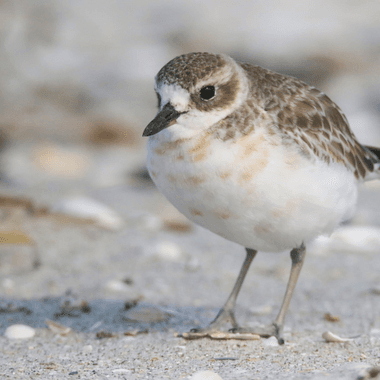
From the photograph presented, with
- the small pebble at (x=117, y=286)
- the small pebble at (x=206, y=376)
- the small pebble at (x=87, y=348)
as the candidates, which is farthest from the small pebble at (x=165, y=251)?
the small pebble at (x=206, y=376)

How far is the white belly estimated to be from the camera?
8.64 feet

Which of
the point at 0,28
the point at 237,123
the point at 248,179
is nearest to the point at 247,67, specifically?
the point at 237,123

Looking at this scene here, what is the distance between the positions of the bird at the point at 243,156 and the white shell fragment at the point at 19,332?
890 mm

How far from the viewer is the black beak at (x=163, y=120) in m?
2.61

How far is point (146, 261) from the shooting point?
14.9 ft

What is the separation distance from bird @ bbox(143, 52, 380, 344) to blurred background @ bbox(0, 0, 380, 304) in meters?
1.37

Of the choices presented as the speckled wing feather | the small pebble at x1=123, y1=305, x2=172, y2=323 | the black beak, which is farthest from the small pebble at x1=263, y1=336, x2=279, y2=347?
the black beak

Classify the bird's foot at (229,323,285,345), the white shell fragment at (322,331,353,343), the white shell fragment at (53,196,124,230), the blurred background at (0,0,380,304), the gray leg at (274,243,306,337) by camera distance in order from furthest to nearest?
1. the white shell fragment at (53,196,124,230)
2. the blurred background at (0,0,380,304)
3. the gray leg at (274,243,306,337)
4. the bird's foot at (229,323,285,345)
5. the white shell fragment at (322,331,353,343)

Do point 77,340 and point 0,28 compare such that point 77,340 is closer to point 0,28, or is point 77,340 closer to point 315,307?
point 315,307

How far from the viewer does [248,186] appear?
2.63 meters

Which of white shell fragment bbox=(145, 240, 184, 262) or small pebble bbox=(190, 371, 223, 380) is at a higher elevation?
white shell fragment bbox=(145, 240, 184, 262)

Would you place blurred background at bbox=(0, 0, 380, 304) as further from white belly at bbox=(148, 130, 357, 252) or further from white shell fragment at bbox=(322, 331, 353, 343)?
white belly at bbox=(148, 130, 357, 252)

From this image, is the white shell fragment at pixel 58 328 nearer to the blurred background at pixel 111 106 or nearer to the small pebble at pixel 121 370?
the blurred background at pixel 111 106

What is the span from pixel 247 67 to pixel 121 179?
473cm
